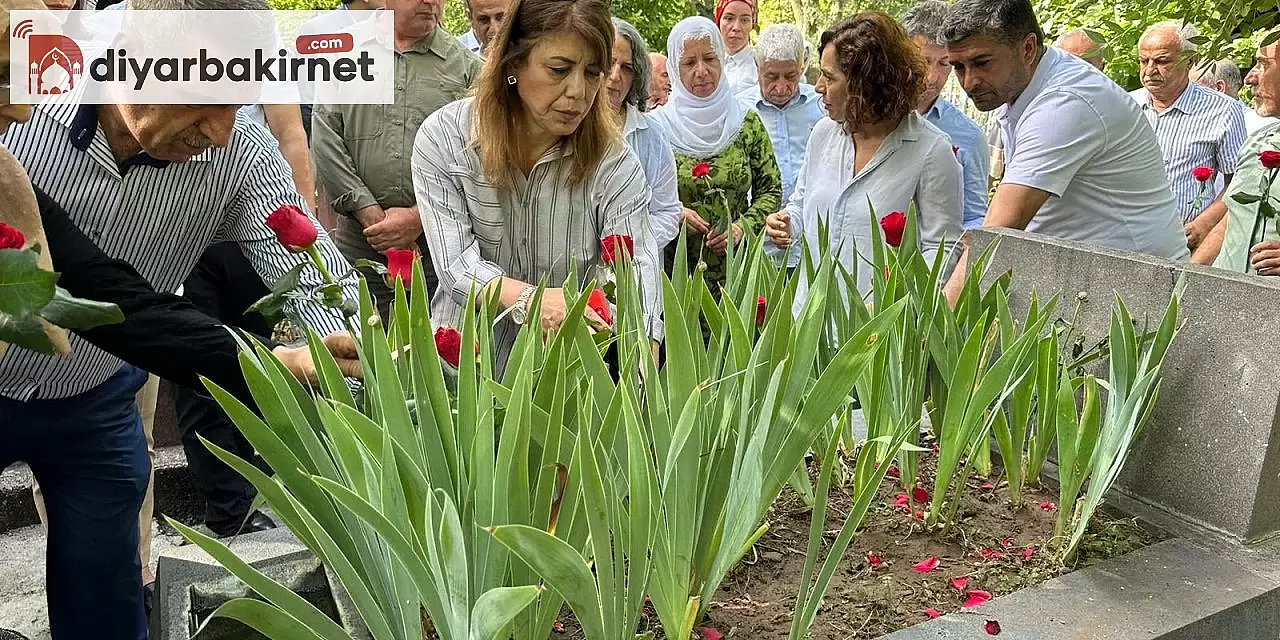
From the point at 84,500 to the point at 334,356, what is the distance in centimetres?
58

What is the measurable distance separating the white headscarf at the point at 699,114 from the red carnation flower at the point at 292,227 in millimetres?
2606

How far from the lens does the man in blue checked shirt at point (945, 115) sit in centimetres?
375

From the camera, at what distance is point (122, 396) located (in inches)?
85.4

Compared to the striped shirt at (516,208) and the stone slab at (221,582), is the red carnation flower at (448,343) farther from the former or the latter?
the striped shirt at (516,208)

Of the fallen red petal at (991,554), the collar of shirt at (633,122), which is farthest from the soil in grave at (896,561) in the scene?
the collar of shirt at (633,122)

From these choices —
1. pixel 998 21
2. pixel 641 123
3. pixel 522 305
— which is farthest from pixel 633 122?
pixel 522 305

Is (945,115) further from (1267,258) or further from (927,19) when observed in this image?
(1267,258)

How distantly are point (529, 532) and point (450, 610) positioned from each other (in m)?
0.22

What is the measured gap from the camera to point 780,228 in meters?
3.55

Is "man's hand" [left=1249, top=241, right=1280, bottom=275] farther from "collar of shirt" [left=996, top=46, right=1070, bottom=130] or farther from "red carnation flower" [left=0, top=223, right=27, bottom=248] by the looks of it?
"red carnation flower" [left=0, top=223, right=27, bottom=248]

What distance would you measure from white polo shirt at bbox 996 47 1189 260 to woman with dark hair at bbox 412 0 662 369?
992 mm

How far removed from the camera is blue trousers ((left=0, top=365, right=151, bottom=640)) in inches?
81.2

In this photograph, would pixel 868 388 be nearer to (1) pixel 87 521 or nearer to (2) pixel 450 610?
(2) pixel 450 610

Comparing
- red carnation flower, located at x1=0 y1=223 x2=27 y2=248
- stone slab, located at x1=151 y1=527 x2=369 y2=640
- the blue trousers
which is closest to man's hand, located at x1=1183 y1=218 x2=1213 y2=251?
stone slab, located at x1=151 y1=527 x2=369 y2=640
